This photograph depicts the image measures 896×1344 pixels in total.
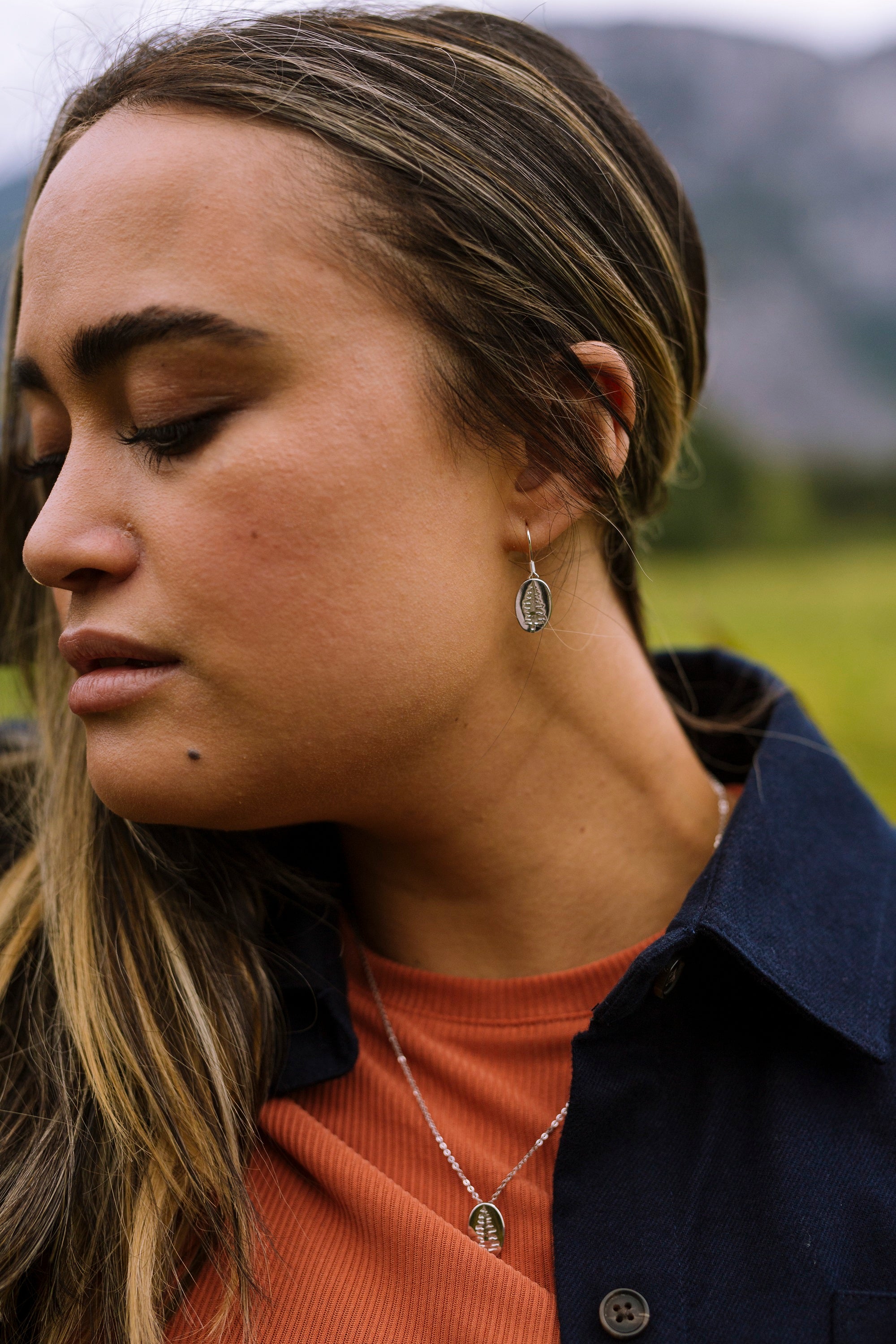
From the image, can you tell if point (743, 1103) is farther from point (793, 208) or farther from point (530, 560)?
point (793, 208)

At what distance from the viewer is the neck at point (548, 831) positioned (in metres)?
1.82

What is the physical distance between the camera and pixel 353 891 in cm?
208

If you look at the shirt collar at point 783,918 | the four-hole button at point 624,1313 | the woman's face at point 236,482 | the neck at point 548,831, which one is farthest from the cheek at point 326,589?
the four-hole button at point 624,1313

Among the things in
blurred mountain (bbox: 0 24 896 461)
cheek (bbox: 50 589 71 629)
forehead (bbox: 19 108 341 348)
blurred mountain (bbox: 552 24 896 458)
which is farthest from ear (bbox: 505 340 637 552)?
blurred mountain (bbox: 552 24 896 458)

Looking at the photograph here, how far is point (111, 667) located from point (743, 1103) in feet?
3.60

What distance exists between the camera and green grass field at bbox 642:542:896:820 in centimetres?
462

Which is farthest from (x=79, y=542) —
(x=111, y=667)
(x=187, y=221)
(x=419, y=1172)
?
(x=419, y=1172)

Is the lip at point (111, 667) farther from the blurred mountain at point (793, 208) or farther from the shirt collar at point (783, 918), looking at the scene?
the blurred mountain at point (793, 208)

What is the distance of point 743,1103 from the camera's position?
1.58 m

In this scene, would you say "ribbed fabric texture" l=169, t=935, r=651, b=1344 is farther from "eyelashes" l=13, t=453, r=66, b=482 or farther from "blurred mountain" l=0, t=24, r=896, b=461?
"blurred mountain" l=0, t=24, r=896, b=461

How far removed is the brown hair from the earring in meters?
0.15

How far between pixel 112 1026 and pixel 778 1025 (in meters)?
1.02

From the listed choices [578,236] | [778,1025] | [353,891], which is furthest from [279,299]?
[778,1025]

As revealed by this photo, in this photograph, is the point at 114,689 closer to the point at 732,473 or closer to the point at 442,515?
the point at 442,515
